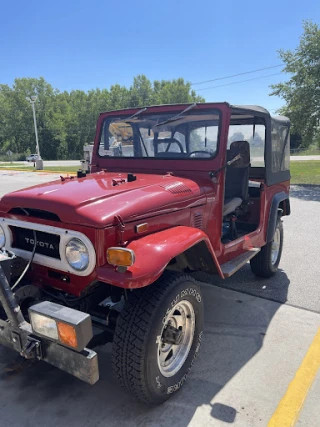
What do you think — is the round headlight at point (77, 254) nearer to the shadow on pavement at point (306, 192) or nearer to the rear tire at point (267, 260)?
the rear tire at point (267, 260)

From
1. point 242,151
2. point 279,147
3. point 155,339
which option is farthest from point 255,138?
point 155,339

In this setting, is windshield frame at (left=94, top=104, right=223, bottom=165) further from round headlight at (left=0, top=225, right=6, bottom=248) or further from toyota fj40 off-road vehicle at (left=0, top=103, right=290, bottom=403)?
round headlight at (left=0, top=225, right=6, bottom=248)

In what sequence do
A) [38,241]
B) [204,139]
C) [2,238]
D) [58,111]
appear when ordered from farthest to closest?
[58,111] → [204,139] → [2,238] → [38,241]

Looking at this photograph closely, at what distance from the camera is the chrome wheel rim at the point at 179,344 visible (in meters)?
2.55

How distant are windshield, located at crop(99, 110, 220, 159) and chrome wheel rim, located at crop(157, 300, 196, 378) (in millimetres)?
1464

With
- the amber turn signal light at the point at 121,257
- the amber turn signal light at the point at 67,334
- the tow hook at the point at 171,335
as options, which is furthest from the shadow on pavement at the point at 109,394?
the amber turn signal light at the point at 121,257

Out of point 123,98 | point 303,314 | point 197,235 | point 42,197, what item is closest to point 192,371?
point 197,235

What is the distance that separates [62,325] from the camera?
1.98 m

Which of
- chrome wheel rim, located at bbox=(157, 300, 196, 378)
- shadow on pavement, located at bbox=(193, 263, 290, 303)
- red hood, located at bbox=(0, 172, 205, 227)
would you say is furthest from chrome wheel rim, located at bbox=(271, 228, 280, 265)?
chrome wheel rim, located at bbox=(157, 300, 196, 378)

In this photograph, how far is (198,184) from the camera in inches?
125

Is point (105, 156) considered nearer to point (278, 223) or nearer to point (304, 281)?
point (278, 223)

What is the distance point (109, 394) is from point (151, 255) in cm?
114

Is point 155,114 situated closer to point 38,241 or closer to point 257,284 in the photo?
point 38,241

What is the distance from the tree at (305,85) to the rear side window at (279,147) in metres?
9.13
